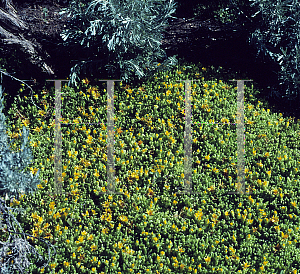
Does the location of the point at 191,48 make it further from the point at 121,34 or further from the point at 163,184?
the point at 163,184

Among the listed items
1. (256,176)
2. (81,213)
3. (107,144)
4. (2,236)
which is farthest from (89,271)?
(256,176)

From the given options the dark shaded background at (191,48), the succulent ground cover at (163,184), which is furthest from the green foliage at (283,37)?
the succulent ground cover at (163,184)

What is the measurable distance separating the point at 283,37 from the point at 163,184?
296 centimetres

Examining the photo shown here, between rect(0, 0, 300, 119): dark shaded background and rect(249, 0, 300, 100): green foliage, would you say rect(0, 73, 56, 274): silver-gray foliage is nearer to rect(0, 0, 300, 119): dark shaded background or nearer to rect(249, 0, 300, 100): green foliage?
rect(0, 0, 300, 119): dark shaded background

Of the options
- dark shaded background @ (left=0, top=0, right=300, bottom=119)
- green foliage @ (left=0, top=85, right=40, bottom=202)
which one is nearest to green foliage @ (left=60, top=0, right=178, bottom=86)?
dark shaded background @ (left=0, top=0, right=300, bottom=119)

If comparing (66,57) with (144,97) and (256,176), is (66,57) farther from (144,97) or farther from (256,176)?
(256,176)

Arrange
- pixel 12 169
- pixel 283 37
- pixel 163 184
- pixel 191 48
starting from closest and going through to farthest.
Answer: pixel 12 169
pixel 163 184
pixel 283 37
pixel 191 48

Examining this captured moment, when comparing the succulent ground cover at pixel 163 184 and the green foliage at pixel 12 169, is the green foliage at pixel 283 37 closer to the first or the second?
the succulent ground cover at pixel 163 184

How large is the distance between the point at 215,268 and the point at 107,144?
6.92 feet

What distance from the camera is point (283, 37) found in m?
5.47

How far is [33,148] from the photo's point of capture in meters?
4.80

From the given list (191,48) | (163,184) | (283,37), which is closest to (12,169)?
(163,184)

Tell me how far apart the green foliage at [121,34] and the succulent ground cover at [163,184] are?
278mm

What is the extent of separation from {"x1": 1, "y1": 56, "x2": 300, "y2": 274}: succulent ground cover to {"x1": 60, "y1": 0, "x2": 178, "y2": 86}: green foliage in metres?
0.28
